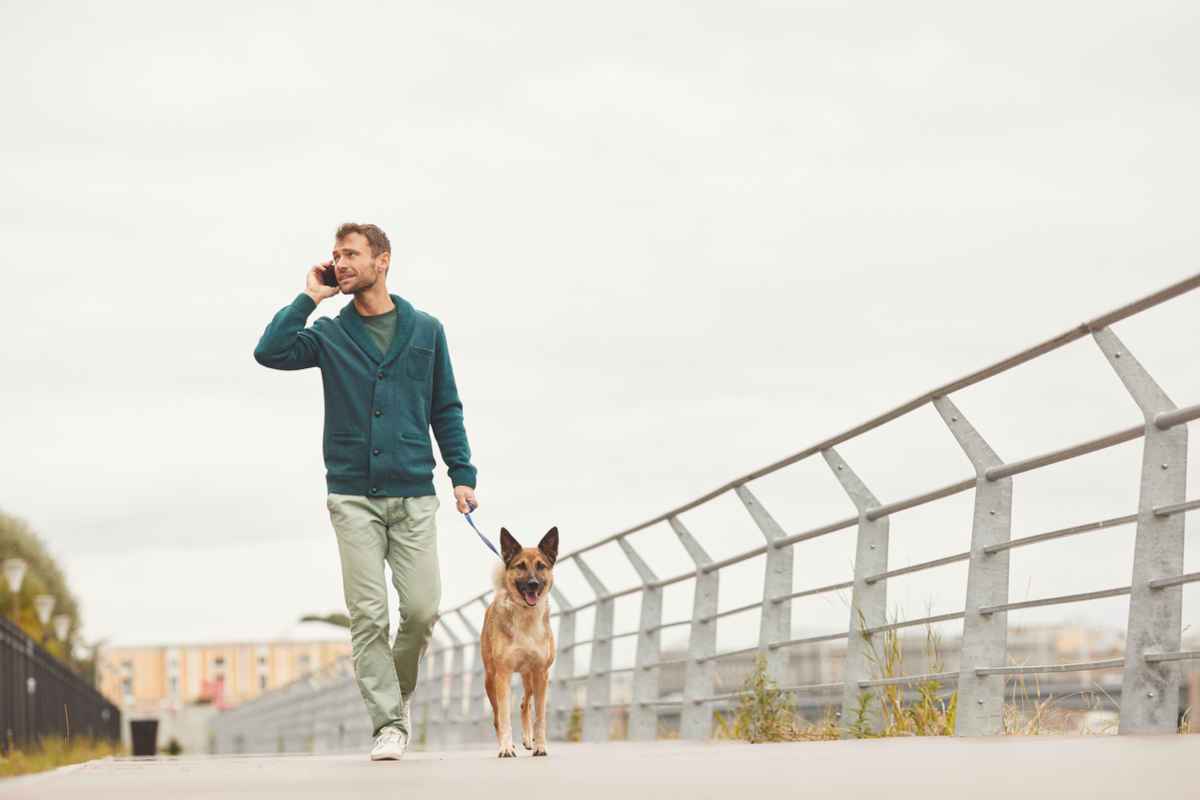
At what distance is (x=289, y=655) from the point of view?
130 meters

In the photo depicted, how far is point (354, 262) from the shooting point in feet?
24.4

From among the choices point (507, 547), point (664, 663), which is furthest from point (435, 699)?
point (507, 547)

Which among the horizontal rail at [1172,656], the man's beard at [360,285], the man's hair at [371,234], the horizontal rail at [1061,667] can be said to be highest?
the man's hair at [371,234]

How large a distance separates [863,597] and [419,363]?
2461 millimetres

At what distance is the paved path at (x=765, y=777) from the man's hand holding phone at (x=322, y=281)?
1931 mm

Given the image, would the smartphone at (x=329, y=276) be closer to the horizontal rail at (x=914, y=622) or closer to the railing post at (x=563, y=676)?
the horizontal rail at (x=914, y=622)

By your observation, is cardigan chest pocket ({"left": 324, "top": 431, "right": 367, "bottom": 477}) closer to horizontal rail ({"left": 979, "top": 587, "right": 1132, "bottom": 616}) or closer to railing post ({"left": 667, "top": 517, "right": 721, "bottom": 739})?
horizontal rail ({"left": 979, "top": 587, "right": 1132, "bottom": 616})

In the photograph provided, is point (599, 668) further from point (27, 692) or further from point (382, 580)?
point (382, 580)

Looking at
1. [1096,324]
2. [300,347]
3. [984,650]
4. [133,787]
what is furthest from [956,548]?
[133,787]

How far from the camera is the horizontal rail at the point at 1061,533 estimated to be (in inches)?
246

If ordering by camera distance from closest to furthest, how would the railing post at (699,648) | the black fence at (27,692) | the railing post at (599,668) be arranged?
the railing post at (699,648) < the railing post at (599,668) < the black fence at (27,692)

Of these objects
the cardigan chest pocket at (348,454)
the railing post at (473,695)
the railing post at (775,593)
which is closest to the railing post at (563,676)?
the railing post at (473,695)

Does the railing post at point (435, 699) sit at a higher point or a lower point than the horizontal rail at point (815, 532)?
lower

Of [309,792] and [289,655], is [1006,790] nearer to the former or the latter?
[309,792]
